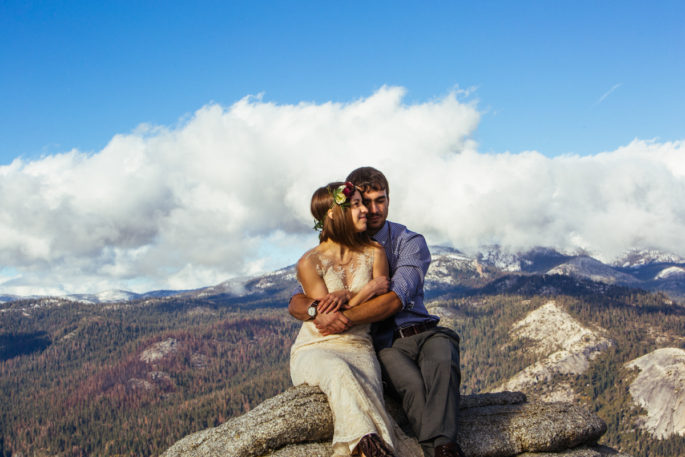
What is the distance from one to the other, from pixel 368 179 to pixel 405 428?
235 inches

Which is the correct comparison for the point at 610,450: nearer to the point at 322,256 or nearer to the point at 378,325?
the point at 378,325

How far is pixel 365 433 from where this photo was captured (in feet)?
29.4

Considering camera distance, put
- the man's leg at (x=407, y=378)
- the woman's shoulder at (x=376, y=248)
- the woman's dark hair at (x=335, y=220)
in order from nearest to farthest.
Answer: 1. the man's leg at (x=407, y=378)
2. the woman's dark hair at (x=335, y=220)
3. the woman's shoulder at (x=376, y=248)

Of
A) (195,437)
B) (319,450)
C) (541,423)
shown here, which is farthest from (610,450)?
(195,437)

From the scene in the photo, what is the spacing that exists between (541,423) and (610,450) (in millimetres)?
3601

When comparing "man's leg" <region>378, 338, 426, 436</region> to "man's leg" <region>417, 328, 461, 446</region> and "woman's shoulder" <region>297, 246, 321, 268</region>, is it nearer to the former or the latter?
"man's leg" <region>417, 328, 461, 446</region>

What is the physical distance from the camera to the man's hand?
11.1m

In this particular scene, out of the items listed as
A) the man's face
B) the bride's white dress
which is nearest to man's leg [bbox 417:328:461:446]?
the bride's white dress

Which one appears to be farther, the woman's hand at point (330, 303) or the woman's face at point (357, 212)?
the woman's face at point (357, 212)

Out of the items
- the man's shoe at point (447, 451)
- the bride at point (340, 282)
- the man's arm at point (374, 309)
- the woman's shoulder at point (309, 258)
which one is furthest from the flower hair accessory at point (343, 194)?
the man's shoe at point (447, 451)

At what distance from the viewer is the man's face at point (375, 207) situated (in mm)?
12766

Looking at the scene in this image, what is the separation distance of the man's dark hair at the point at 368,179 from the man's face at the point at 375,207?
4.9 inches

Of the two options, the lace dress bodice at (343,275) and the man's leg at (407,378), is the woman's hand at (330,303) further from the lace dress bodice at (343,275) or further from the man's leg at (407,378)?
the man's leg at (407,378)

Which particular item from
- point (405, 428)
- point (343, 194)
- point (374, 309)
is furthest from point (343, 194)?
point (405, 428)
